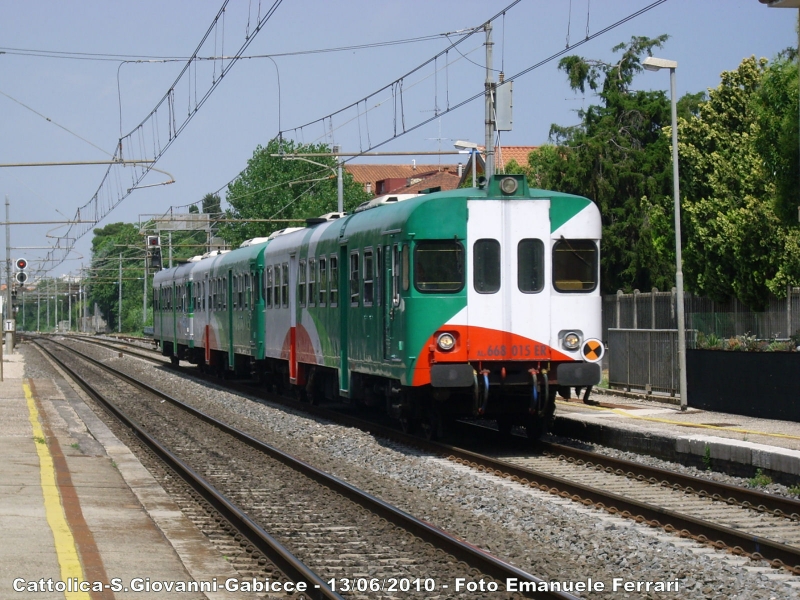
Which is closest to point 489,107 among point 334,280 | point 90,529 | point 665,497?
point 334,280

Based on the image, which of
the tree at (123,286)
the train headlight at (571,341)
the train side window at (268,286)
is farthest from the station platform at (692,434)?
the tree at (123,286)

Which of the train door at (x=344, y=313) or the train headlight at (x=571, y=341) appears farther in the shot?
the train door at (x=344, y=313)

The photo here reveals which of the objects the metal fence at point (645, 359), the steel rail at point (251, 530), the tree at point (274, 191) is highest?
the tree at point (274, 191)

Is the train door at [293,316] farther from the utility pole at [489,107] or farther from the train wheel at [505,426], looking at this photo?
the train wheel at [505,426]

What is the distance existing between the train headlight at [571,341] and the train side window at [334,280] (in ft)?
16.5

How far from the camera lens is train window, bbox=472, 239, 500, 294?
15.1m

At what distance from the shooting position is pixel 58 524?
9695mm

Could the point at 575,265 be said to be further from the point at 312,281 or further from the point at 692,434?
the point at 312,281

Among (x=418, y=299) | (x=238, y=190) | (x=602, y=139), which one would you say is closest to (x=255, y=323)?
(x=418, y=299)

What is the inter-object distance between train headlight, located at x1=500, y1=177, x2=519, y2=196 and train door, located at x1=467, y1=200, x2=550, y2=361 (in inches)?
5.5

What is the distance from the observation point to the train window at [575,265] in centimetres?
1540

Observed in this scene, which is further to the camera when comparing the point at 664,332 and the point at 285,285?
the point at 285,285

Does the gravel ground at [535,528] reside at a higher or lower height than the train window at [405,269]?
lower

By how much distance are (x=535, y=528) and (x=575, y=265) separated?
5899mm
